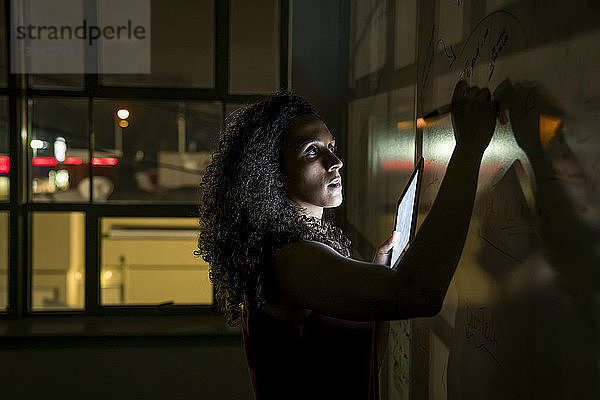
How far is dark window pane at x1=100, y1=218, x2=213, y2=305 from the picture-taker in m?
3.66

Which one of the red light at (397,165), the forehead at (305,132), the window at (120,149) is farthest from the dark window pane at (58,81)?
the forehead at (305,132)

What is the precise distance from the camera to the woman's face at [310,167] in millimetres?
1304

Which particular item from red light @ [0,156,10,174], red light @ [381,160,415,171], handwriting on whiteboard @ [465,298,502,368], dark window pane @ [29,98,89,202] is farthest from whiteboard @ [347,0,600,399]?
red light @ [0,156,10,174]

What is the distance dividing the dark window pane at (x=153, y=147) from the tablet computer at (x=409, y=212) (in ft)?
7.74

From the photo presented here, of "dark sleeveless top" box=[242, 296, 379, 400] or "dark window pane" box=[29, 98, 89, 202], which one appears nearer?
"dark sleeveless top" box=[242, 296, 379, 400]

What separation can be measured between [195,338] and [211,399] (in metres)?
0.35

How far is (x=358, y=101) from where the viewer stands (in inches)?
118

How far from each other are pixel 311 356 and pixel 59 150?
9.17ft

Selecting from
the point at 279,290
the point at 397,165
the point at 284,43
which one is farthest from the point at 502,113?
the point at 284,43

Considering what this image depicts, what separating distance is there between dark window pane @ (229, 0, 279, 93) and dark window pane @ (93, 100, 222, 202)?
224 millimetres

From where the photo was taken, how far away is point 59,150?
3588 mm

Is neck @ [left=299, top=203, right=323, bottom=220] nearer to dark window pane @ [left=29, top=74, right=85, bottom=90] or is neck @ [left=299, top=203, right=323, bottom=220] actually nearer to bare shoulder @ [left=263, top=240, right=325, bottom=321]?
bare shoulder @ [left=263, top=240, right=325, bottom=321]

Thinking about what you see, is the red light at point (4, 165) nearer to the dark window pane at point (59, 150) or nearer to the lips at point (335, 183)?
the dark window pane at point (59, 150)

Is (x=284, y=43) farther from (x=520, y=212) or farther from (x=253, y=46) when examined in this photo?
(x=520, y=212)
